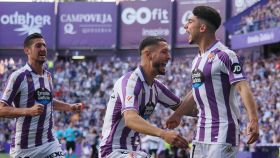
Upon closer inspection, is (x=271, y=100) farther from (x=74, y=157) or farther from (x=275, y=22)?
(x=74, y=157)

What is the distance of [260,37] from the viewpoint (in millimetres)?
34281

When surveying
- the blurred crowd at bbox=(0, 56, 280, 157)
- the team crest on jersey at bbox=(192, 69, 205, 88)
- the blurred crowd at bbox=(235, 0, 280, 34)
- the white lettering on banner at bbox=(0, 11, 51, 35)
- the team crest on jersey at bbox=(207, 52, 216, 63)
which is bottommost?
the blurred crowd at bbox=(0, 56, 280, 157)

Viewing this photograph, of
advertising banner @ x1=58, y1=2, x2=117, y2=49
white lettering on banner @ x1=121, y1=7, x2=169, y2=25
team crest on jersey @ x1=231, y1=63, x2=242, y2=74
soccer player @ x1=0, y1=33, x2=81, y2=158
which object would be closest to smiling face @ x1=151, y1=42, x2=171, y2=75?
team crest on jersey @ x1=231, y1=63, x2=242, y2=74

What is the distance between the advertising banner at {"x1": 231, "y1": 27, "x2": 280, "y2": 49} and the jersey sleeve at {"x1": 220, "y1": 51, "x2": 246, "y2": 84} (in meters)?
26.1

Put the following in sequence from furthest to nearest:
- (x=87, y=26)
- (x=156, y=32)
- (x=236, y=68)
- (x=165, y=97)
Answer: (x=87, y=26) → (x=156, y=32) → (x=165, y=97) → (x=236, y=68)

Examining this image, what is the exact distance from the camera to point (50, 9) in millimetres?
51719

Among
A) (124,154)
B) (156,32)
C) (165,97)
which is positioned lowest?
(124,154)

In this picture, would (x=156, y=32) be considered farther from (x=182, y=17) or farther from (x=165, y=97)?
(x=165, y=97)

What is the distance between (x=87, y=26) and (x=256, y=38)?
18810 millimetres

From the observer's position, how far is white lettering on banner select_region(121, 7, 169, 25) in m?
48.8

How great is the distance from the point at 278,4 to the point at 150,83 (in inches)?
974

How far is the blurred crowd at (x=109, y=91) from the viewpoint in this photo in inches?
1062

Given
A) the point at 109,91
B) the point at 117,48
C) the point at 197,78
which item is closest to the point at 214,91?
the point at 197,78

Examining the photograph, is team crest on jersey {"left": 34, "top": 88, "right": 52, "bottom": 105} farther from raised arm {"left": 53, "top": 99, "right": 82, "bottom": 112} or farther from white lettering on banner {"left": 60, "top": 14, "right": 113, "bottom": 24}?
white lettering on banner {"left": 60, "top": 14, "right": 113, "bottom": 24}
